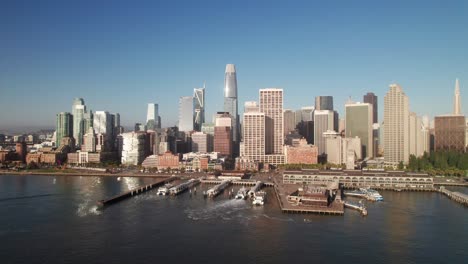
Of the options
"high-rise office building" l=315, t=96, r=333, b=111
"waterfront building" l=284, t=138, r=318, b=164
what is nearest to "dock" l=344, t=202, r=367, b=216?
"waterfront building" l=284, t=138, r=318, b=164

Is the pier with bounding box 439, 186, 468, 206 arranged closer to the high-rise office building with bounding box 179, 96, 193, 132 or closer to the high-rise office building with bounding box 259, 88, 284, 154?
the high-rise office building with bounding box 259, 88, 284, 154

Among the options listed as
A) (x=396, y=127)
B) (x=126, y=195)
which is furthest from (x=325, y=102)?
(x=126, y=195)

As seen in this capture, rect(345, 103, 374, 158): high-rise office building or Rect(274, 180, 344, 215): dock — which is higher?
Rect(345, 103, 374, 158): high-rise office building

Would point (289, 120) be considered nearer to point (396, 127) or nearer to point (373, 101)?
point (373, 101)

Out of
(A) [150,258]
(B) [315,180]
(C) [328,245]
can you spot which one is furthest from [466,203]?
(A) [150,258]

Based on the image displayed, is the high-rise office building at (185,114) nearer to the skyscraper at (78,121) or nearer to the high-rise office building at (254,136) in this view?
the skyscraper at (78,121)

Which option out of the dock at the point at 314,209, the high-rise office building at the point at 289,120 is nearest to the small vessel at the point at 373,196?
the dock at the point at 314,209
